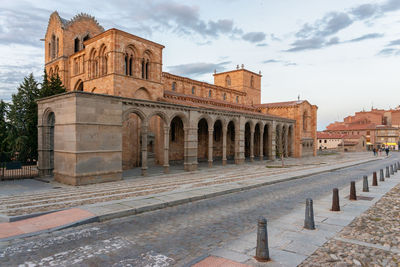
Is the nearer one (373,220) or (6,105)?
(373,220)

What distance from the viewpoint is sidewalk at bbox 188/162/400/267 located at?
5.62 meters

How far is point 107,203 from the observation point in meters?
10.5

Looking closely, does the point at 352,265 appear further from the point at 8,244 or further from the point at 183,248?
the point at 8,244

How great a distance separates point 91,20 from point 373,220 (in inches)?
1597

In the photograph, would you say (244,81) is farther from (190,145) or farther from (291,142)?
(190,145)

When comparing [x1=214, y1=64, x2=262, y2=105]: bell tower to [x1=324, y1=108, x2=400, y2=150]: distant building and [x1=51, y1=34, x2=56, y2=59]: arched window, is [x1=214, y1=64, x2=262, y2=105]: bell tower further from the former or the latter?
[x1=324, y1=108, x2=400, y2=150]: distant building

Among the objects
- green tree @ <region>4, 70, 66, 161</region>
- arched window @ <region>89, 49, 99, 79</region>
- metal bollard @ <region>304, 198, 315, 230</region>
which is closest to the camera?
metal bollard @ <region>304, 198, 315, 230</region>

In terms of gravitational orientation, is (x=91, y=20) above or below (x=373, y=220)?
above

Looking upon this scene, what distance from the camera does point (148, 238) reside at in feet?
23.2

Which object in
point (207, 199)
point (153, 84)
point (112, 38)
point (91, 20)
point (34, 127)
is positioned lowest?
point (207, 199)

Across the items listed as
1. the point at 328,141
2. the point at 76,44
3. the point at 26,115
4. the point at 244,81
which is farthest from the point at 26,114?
the point at 328,141

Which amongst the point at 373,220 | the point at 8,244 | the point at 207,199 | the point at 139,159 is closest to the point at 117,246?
the point at 8,244

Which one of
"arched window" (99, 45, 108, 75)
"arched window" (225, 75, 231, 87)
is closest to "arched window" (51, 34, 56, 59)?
"arched window" (99, 45, 108, 75)

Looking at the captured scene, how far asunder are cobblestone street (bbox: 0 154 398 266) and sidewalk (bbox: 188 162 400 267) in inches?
23.2
